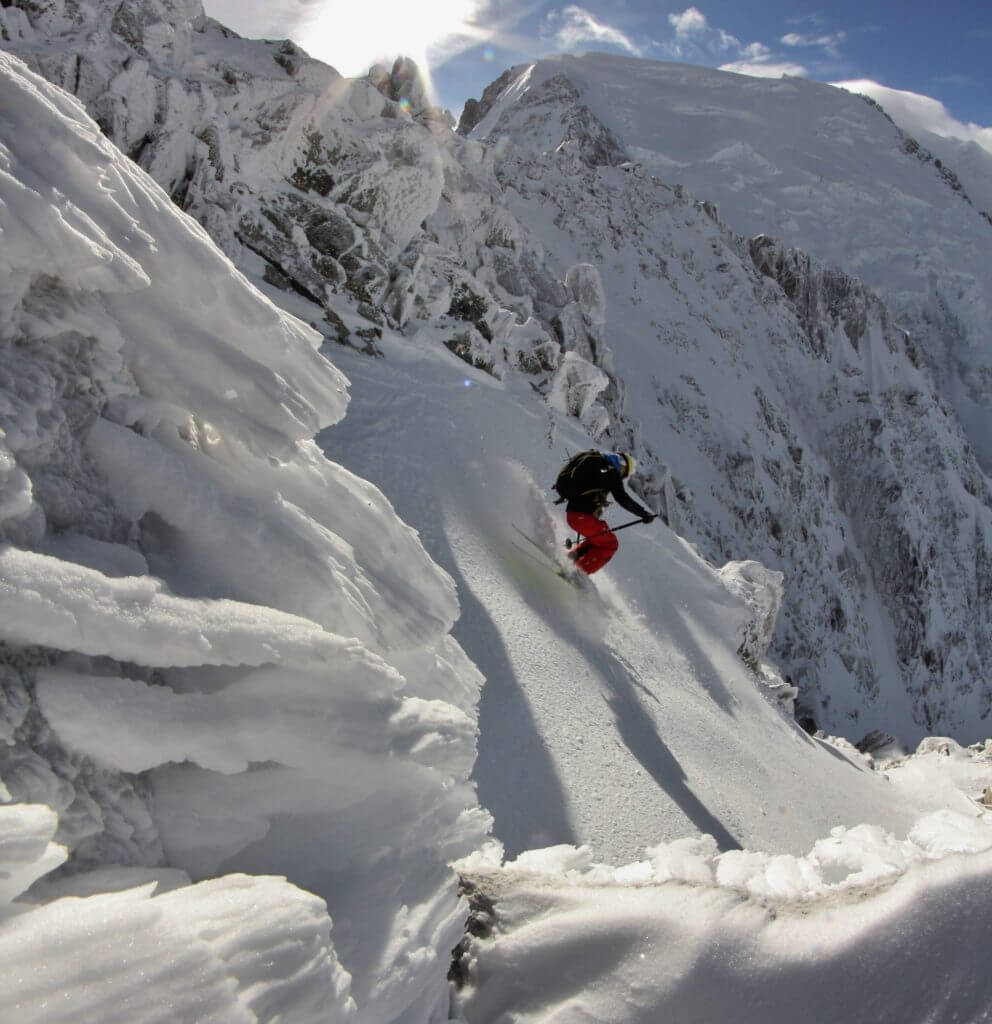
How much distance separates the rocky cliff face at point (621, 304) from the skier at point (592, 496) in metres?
5.14

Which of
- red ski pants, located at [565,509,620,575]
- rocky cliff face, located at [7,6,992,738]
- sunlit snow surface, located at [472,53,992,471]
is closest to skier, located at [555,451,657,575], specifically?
red ski pants, located at [565,509,620,575]

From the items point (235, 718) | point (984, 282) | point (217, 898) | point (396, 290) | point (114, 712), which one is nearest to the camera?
point (217, 898)

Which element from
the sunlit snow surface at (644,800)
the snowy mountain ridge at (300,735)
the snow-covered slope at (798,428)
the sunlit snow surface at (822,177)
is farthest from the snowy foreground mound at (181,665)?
the sunlit snow surface at (822,177)

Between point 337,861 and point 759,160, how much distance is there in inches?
2406

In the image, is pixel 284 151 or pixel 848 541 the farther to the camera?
pixel 848 541

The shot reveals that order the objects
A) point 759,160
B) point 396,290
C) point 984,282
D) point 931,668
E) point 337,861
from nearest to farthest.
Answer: point 337,861 < point 396,290 < point 931,668 < point 984,282 < point 759,160

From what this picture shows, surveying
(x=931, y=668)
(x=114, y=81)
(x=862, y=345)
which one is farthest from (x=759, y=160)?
(x=114, y=81)

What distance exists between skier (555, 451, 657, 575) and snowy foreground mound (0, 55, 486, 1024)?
4817 mm

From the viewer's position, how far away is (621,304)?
110 ft

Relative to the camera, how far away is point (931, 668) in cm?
3388

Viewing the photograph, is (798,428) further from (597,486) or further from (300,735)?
(300,735)

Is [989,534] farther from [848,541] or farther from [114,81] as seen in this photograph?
[114,81]

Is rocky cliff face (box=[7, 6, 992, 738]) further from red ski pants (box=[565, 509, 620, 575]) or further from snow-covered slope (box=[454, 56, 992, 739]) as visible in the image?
red ski pants (box=[565, 509, 620, 575])

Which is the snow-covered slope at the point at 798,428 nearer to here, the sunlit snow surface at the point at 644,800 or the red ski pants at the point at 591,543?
the sunlit snow surface at the point at 644,800
